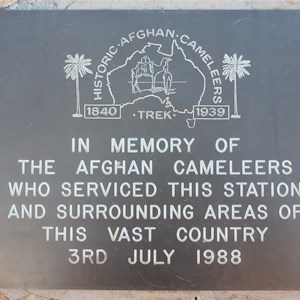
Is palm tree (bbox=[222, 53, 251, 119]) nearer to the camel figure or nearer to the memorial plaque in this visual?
the memorial plaque

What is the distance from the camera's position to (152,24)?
220 centimetres

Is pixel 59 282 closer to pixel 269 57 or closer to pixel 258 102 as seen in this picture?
pixel 258 102

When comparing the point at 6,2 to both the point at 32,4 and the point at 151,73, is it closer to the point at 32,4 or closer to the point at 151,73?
the point at 32,4

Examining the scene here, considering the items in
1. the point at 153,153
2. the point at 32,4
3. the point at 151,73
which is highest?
the point at 32,4

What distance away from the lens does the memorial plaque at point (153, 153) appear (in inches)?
83.1

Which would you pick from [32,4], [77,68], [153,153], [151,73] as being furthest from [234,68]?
[32,4]

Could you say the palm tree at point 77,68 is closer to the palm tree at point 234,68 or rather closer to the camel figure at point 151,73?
the camel figure at point 151,73

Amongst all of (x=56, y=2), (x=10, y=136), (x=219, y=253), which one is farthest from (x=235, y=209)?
(x=56, y=2)

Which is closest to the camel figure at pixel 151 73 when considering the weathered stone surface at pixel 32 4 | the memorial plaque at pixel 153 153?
the memorial plaque at pixel 153 153

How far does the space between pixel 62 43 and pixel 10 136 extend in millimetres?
465

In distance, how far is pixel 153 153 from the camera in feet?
7.02

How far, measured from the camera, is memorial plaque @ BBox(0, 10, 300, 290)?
2.11 metres

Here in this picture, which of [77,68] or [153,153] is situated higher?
[77,68]

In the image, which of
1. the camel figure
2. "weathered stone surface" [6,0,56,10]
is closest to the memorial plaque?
the camel figure
